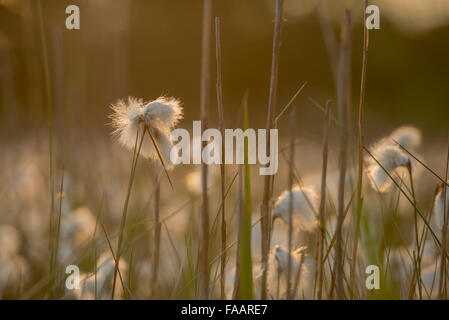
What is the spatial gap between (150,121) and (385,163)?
54 centimetres

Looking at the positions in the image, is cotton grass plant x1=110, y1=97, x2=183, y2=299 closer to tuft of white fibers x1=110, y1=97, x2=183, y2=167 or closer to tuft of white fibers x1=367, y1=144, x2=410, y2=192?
tuft of white fibers x1=110, y1=97, x2=183, y2=167

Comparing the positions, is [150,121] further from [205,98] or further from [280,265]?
[280,265]

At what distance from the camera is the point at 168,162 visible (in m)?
0.99

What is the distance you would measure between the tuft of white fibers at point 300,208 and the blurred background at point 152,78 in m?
0.56

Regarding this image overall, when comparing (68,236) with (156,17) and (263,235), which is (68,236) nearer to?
(263,235)

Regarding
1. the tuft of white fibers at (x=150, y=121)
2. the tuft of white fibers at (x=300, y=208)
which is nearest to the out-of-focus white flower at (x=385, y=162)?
the tuft of white fibers at (x=300, y=208)

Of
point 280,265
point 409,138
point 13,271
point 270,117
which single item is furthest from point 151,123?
point 13,271

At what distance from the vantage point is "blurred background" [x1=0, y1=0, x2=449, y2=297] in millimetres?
2223

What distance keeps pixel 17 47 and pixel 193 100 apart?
5.93 m

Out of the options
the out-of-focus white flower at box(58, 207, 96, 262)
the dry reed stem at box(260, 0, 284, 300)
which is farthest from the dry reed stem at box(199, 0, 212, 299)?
the out-of-focus white flower at box(58, 207, 96, 262)

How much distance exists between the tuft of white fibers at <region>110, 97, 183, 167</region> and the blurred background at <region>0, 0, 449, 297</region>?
44 cm

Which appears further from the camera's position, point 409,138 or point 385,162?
point 409,138

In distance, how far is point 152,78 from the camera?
8758 mm
